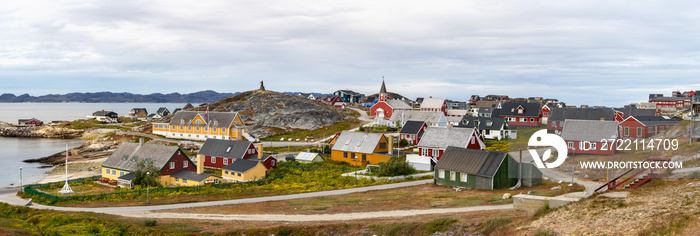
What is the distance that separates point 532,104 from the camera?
101m

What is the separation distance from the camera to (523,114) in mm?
99000

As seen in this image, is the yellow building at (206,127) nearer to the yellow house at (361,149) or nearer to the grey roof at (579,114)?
the yellow house at (361,149)

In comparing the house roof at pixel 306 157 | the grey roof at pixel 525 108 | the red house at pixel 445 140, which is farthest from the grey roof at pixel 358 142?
the grey roof at pixel 525 108

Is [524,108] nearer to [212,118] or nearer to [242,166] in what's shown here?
[212,118]

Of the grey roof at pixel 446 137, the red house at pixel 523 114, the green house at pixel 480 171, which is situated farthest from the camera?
the red house at pixel 523 114

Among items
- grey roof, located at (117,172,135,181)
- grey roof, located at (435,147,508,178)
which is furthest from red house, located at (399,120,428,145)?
grey roof, located at (117,172,135,181)

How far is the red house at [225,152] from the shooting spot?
63.9m

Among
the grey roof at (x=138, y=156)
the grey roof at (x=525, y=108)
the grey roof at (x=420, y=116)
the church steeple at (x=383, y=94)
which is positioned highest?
the church steeple at (x=383, y=94)

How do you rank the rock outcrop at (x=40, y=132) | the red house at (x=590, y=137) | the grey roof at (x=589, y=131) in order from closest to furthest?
the red house at (x=590, y=137) → the grey roof at (x=589, y=131) → the rock outcrop at (x=40, y=132)

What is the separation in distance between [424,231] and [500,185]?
20.1 meters

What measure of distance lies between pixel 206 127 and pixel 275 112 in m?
23.8

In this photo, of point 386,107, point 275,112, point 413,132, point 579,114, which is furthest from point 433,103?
point 579,114

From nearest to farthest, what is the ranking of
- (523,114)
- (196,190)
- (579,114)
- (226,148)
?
(196,190), (226,148), (579,114), (523,114)

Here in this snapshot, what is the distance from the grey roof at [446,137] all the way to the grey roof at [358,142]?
6.21m
